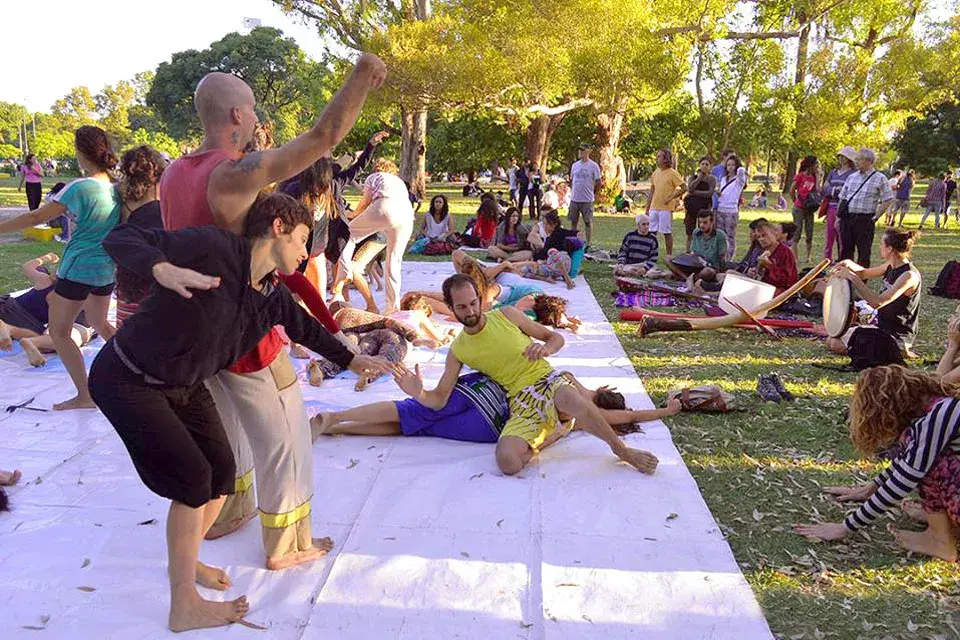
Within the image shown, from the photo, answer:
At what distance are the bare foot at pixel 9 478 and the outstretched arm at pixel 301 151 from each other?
84.5 inches

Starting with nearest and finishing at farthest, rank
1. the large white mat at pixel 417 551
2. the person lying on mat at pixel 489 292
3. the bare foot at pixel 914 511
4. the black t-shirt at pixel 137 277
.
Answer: the large white mat at pixel 417 551 → the bare foot at pixel 914 511 → the black t-shirt at pixel 137 277 → the person lying on mat at pixel 489 292

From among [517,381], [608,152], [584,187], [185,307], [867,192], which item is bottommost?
[517,381]

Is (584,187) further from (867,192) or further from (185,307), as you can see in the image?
(185,307)

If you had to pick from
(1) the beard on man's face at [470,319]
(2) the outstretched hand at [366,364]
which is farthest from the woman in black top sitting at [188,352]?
(1) the beard on man's face at [470,319]

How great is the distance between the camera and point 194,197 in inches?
96.3

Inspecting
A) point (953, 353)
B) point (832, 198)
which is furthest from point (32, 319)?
point (832, 198)

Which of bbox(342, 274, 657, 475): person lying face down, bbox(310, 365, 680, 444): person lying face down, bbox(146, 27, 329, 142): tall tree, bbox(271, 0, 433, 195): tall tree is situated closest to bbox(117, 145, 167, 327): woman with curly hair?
bbox(310, 365, 680, 444): person lying face down

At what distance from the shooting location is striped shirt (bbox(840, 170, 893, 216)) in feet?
29.5

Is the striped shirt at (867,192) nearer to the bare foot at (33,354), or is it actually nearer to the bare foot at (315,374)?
the bare foot at (315,374)

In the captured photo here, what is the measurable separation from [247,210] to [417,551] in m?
1.50

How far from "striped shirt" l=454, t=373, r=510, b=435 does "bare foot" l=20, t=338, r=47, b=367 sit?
11.5 ft

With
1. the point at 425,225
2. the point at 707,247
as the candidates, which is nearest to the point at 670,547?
the point at 707,247

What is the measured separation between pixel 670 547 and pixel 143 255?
226 centimetres

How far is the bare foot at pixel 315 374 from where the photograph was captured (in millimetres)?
5238
